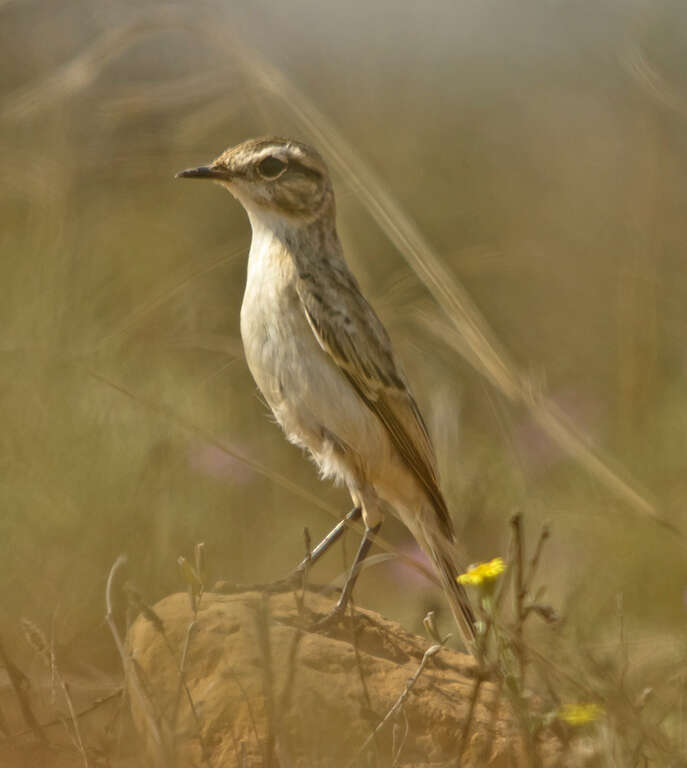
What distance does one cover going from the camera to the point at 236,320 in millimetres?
8172

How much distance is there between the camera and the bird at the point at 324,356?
514cm

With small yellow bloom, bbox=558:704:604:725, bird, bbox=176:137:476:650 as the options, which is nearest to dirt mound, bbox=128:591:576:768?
small yellow bloom, bbox=558:704:604:725

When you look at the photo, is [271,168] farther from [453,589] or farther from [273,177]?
[453,589]

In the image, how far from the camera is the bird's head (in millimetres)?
5402

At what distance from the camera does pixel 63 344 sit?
648 cm

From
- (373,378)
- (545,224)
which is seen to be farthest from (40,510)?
(545,224)

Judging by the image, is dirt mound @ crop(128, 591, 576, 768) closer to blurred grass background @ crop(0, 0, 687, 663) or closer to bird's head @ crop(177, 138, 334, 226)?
blurred grass background @ crop(0, 0, 687, 663)

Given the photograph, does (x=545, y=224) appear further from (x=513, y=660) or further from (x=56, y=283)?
(x=513, y=660)

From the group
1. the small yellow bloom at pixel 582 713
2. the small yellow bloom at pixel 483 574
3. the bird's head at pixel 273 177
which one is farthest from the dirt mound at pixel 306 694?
the bird's head at pixel 273 177

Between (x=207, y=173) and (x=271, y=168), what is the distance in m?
0.31

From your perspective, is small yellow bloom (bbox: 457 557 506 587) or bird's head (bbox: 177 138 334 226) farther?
bird's head (bbox: 177 138 334 226)

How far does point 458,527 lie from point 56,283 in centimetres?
269

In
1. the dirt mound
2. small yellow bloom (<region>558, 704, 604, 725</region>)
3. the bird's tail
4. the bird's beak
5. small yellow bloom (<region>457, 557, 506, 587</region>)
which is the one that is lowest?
the bird's tail

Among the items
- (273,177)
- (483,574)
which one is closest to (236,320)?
(273,177)
